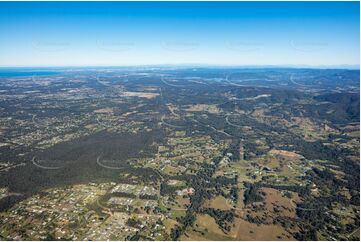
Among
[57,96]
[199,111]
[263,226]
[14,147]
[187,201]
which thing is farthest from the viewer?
[57,96]

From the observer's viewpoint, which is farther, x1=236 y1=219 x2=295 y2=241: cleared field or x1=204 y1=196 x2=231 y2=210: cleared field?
x1=204 y1=196 x2=231 y2=210: cleared field

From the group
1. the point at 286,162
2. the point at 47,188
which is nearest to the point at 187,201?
the point at 47,188

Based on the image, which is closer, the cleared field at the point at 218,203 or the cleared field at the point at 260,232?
the cleared field at the point at 260,232

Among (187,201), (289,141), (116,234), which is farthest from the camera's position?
(289,141)

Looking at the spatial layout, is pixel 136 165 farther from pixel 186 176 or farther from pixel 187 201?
pixel 187 201

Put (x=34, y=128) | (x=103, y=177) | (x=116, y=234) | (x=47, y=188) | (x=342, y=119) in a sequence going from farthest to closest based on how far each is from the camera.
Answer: (x=342, y=119) < (x=34, y=128) < (x=103, y=177) < (x=47, y=188) < (x=116, y=234)

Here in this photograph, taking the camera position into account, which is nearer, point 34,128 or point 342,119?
point 34,128

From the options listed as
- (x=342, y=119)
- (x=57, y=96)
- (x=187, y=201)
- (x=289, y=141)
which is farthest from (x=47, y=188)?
(x=57, y=96)

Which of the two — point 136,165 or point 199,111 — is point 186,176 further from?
point 199,111

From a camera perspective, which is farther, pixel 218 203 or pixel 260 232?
pixel 218 203
